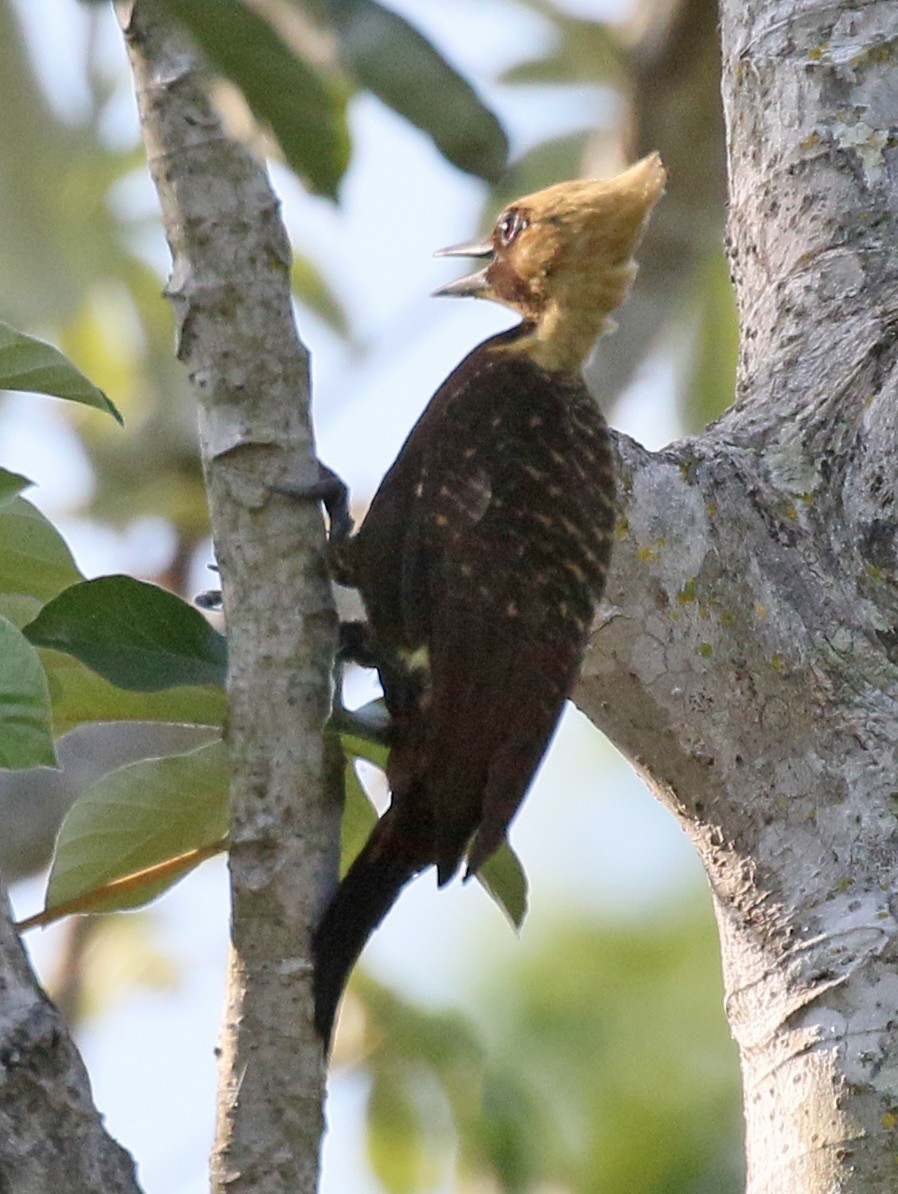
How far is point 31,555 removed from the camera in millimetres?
1573

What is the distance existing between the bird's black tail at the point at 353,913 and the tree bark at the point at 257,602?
2 centimetres

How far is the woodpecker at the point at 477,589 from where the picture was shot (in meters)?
1.78

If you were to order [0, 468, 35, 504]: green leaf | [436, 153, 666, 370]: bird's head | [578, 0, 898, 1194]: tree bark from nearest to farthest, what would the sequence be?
[0, 468, 35, 504]: green leaf < [578, 0, 898, 1194]: tree bark < [436, 153, 666, 370]: bird's head

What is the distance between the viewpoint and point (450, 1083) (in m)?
2.37

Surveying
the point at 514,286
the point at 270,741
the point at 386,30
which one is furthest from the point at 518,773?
the point at 386,30

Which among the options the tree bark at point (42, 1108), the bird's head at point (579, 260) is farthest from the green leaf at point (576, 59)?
the tree bark at point (42, 1108)

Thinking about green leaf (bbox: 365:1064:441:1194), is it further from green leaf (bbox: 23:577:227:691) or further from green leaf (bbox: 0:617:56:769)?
green leaf (bbox: 0:617:56:769)

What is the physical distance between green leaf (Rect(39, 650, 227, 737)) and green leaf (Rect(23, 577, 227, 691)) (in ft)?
0.27

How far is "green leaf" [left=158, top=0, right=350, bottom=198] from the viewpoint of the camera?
1.86 ft

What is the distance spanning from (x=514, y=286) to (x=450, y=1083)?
118cm

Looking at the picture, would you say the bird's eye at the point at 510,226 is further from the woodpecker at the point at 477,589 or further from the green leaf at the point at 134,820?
the green leaf at the point at 134,820

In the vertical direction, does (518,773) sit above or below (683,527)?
below

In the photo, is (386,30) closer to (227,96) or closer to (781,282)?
(227,96)

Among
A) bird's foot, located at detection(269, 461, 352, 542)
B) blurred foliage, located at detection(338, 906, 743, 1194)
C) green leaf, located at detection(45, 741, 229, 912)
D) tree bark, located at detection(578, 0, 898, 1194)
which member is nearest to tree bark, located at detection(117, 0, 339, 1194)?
bird's foot, located at detection(269, 461, 352, 542)
